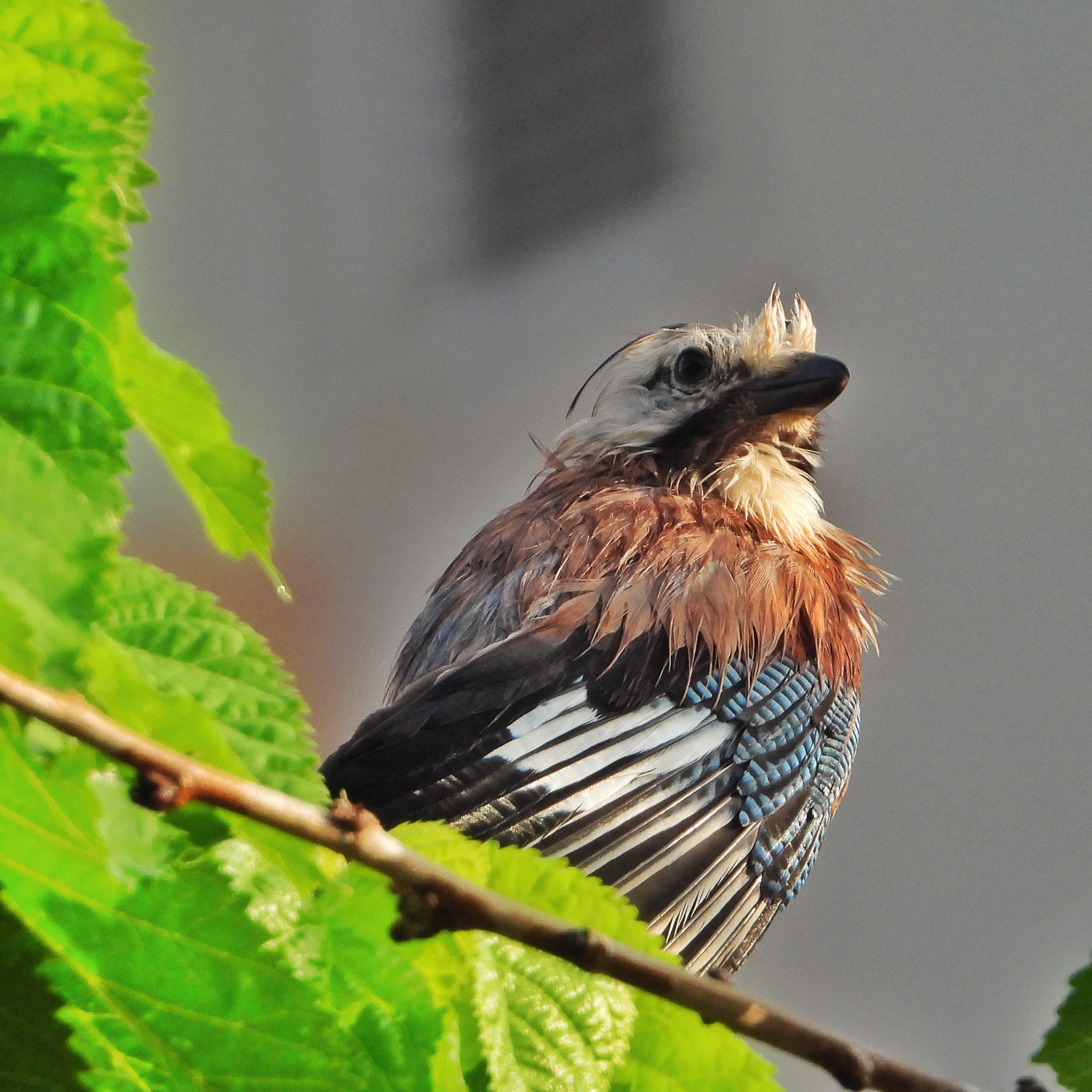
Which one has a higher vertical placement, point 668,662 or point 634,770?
point 668,662

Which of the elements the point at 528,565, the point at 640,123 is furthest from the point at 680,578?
the point at 640,123

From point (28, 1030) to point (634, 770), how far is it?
118 centimetres

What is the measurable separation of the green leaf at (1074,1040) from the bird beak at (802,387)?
154cm

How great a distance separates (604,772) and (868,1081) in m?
1.09

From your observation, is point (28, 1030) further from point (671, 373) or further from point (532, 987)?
point (671, 373)

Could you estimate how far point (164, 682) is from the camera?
1.14 feet

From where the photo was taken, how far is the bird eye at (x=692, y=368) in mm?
1980

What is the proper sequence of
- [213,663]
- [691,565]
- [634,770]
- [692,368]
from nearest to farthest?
[213,663], [634,770], [691,565], [692,368]

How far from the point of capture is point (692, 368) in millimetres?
1997

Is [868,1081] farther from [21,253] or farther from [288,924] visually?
[21,253]

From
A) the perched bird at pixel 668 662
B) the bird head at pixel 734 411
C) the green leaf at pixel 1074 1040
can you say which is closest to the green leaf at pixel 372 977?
the green leaf at pixel 1074 1040

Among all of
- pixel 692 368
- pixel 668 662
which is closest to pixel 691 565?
pixel 668 662

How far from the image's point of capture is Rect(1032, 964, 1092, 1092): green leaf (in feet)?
1.10

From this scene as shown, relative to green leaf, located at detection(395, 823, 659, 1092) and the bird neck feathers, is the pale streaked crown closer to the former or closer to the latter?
the bird neck feathers
